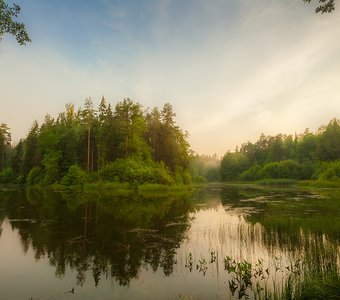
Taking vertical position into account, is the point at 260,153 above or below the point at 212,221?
above

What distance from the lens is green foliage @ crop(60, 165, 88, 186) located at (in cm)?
6181

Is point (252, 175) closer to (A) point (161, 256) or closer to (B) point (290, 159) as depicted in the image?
(B) point (290, 159)

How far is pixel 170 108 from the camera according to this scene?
72.2m

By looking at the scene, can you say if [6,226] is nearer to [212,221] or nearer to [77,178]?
[212,221]

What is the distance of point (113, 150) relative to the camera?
6512 cm

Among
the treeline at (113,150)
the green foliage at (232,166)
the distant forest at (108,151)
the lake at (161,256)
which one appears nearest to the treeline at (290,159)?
the green foliage at (232,166)

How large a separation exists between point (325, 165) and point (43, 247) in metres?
91.9

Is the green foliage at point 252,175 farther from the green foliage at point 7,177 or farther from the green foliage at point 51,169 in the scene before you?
the green foliage at point 7,177

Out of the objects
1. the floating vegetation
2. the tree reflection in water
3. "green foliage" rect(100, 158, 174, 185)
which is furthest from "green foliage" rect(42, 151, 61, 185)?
the floating vegetation

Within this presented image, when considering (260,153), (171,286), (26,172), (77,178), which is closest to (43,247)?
(171,286)

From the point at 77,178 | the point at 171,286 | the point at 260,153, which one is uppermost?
the point at 260,153

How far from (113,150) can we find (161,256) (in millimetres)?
54436

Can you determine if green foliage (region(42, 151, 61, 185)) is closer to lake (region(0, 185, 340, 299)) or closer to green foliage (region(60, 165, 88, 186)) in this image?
green foliage (region(60, 165, 88, 186))

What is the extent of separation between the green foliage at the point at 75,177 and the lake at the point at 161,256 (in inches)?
1629
